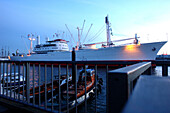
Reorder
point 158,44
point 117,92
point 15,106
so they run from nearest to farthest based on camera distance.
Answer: point 117,92
point 15,106
point 158,44

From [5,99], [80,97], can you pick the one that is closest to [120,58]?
[80,97]

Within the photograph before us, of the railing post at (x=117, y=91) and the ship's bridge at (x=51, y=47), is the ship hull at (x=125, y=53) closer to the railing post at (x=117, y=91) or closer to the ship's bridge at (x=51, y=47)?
the ship's bridge at (x=51, y=47)

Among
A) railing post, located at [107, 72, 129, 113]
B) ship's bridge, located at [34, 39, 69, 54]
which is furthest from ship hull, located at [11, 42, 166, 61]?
railing post, located at [107, 72, 129, 113]

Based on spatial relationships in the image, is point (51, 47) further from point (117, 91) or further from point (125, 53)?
point (117, 91)

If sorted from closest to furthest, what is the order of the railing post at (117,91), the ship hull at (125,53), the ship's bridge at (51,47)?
the railing post at (117,91) → the ship hull at (125,53) → the ship's bridge at (51,47)

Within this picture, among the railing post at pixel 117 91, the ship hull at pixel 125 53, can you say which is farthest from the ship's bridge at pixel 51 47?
the railing post at pixel 117 91

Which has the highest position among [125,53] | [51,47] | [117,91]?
[51,47]

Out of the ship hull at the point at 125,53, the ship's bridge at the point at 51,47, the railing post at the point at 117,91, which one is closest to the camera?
the railing post at the point at 117,91

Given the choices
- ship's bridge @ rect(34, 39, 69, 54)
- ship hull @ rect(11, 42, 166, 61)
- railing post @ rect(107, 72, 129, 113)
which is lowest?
railing post @ rect(107, 72, 129, 113)

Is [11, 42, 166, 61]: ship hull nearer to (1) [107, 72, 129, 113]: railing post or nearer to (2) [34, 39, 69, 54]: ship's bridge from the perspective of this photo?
(2) [34, 39, 69, 54]: ship's bridge

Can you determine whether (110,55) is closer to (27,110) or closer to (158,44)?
(158,44)

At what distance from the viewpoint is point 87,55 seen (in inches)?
1412

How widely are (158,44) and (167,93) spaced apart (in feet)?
103

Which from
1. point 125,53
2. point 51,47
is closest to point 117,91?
point 125,53
